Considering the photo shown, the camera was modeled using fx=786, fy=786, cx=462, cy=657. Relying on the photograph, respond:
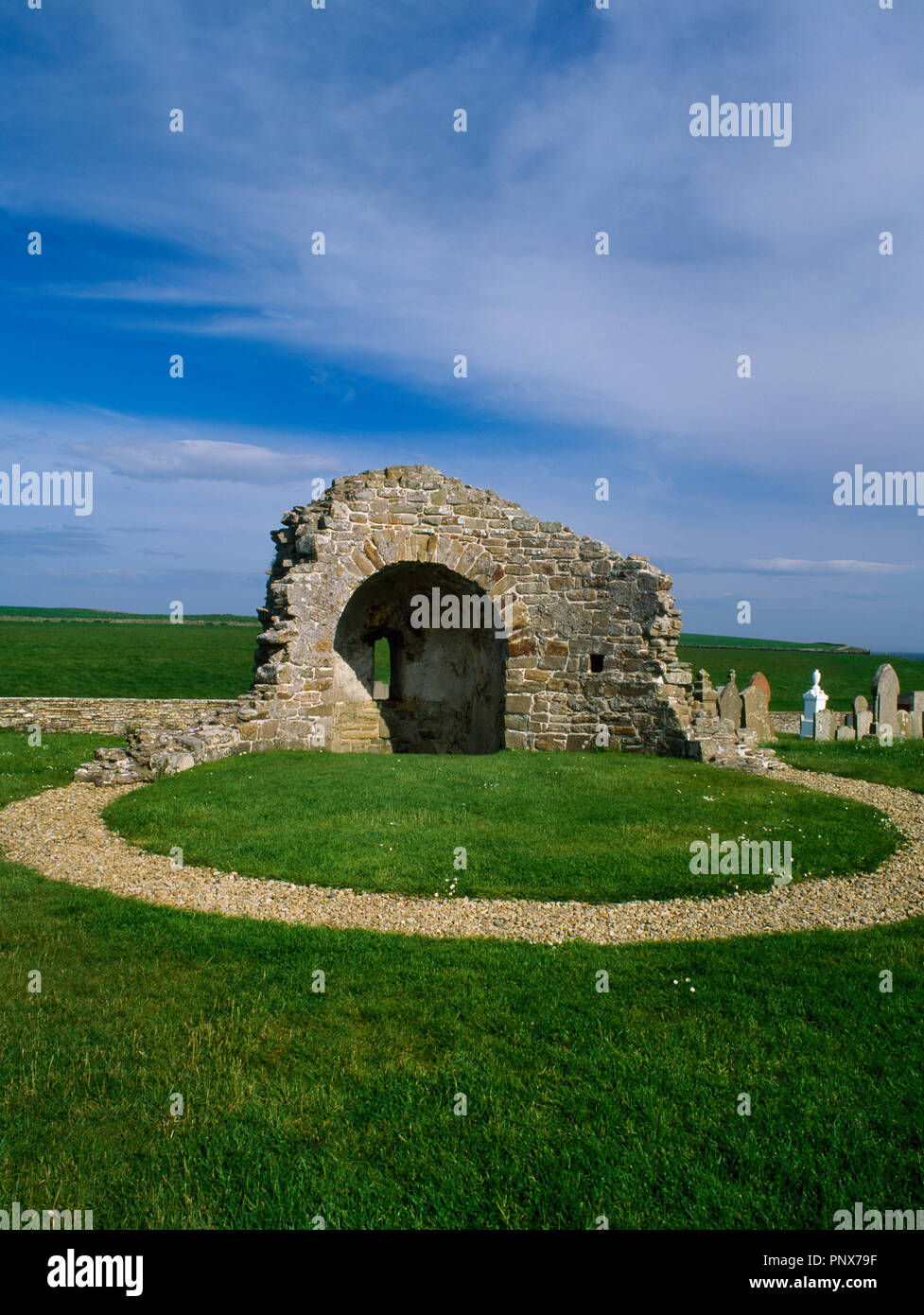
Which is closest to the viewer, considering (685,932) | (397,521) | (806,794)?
(685,932)

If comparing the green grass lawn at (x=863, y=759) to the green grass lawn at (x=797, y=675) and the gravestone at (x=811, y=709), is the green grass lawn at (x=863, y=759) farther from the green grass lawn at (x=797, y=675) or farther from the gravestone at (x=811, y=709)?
the green grass lawn at (x=797, y=675)

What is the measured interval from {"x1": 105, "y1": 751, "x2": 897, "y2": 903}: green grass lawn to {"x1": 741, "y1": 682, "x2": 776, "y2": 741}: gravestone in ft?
22.5

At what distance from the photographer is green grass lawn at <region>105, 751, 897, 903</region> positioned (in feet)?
27.7

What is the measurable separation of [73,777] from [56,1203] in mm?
12182

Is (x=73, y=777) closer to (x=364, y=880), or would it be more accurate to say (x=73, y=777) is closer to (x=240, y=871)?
(x=240, y=871)

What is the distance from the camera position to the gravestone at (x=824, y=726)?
2078cm

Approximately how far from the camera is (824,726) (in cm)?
2081

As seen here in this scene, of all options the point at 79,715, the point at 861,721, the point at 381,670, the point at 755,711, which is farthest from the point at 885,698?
the point at 381,670

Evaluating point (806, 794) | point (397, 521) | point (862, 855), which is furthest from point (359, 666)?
point (862, 855)

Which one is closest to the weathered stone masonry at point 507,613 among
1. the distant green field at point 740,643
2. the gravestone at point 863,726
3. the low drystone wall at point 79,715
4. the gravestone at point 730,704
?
the gravestone at point 730,704

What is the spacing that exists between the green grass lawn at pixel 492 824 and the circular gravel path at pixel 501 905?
0.27m

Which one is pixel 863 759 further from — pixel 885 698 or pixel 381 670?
pixel 381 670

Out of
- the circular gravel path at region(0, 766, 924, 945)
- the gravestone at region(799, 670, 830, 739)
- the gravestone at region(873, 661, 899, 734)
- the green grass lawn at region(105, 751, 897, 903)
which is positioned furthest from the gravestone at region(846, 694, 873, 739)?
the circular gravel path at region(0, 766, 924, 945)
